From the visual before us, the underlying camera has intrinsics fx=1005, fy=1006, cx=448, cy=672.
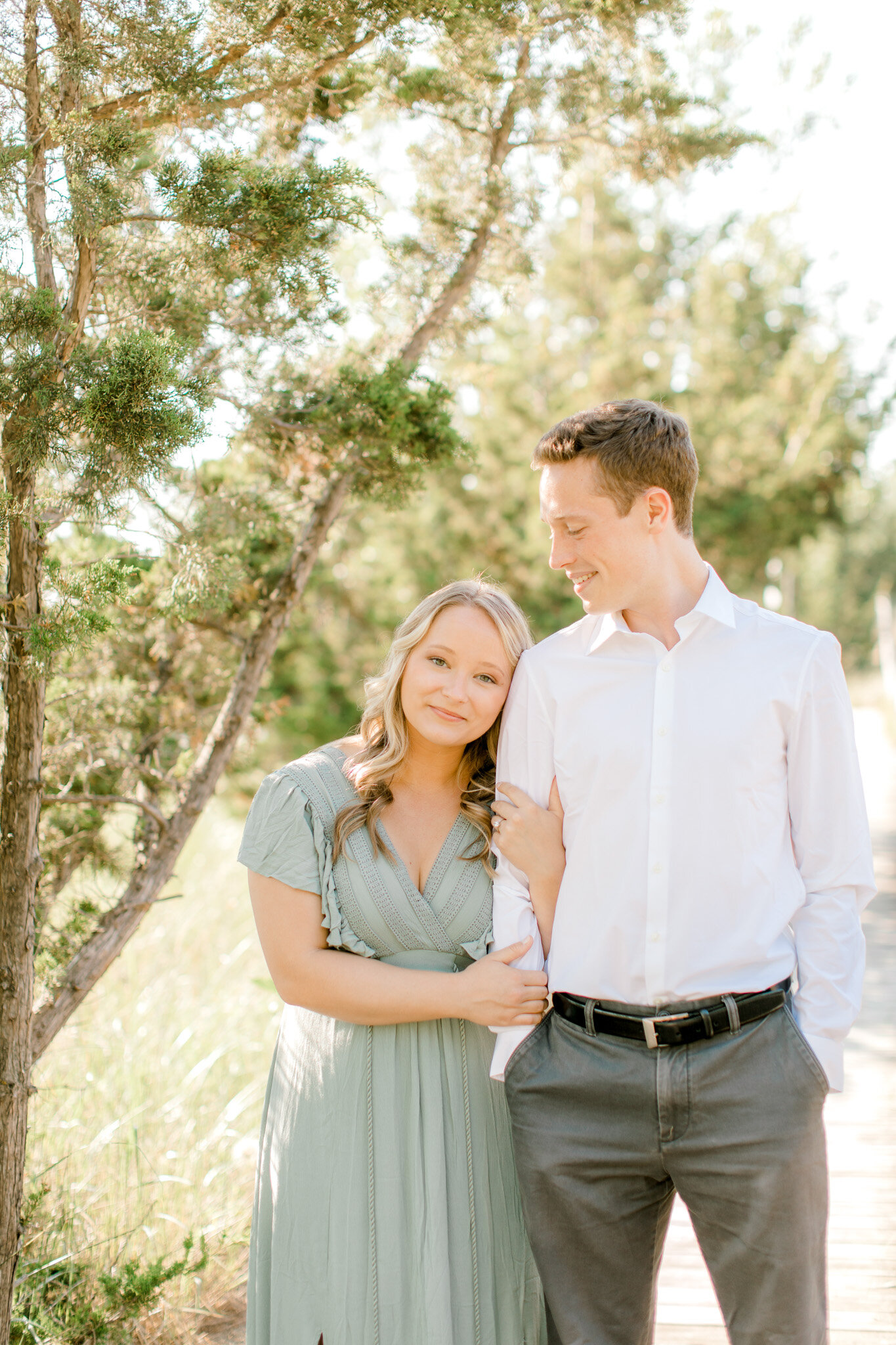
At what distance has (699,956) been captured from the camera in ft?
5.82

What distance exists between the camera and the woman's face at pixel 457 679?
2.04 metres

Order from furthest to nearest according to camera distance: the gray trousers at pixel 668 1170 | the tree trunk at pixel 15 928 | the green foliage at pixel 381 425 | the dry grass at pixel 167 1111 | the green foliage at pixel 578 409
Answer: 1. the green foliage at pixel 578 409
2. the dry grass at pixel 167 1111
3. the green foliage at pixel 381 425
4. the tree trunk at pixel 15 928
5. the gray trousers at pixel 668 1170

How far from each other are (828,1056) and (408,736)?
101 cm

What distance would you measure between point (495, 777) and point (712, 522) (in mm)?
6490

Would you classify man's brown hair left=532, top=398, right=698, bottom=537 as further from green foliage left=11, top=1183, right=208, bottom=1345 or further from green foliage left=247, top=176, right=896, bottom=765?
green foliage left=247, top=176, right=896, bottom=765

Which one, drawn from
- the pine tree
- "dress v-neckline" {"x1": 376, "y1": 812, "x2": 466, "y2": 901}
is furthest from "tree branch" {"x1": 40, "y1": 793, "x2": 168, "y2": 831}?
"dress v-neckline" {"x1": 376, "y1": 812, "x2": 466, "y2": 901}

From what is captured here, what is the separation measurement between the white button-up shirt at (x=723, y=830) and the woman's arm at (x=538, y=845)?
0.05 metres

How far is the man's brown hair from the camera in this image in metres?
1.90

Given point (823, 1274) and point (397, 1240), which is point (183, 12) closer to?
point (397, 1240)

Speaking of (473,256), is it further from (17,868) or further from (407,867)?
(17,868)

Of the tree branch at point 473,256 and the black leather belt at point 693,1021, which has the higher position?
the tree branch at point 473,256

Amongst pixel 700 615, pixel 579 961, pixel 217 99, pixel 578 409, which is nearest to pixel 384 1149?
pixel 579 961

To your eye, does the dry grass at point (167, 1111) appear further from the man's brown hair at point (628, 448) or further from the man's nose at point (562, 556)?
the man's brown hair at point (628, 448)

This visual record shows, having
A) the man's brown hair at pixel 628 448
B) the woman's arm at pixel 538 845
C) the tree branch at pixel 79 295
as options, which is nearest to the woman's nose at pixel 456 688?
the woman's arm at pixel 538 845
